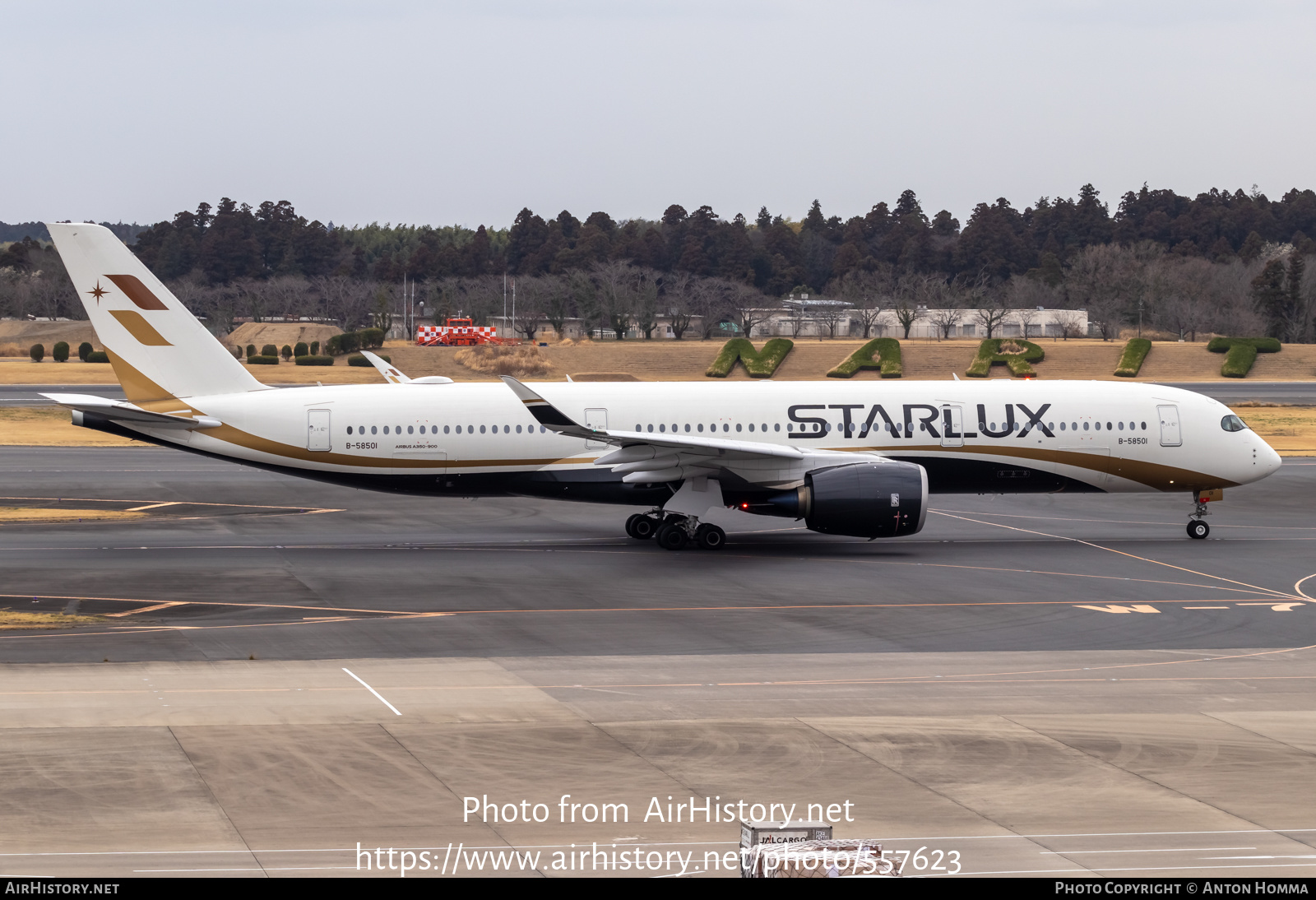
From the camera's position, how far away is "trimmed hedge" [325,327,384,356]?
124500 mm

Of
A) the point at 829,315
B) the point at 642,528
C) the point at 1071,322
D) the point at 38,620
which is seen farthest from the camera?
the point at 1071,322

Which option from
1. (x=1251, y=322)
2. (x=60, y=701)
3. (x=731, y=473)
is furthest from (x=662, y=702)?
(x=1251, y=322)

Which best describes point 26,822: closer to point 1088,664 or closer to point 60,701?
point 60,701

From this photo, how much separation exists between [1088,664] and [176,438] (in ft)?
77.6

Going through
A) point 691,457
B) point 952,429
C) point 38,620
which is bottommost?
point 38,620

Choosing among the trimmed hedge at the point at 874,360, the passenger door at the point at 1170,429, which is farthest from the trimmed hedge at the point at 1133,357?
the passenger door at the point at 1170,429

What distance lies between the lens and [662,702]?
19703 millimetres

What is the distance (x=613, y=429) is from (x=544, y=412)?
14.4 feet

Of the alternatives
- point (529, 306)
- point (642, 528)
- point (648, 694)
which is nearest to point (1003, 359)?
point (529, 306)

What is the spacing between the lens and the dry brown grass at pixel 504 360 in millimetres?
108625

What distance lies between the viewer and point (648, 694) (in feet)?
66.6

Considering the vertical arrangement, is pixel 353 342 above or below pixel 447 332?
below

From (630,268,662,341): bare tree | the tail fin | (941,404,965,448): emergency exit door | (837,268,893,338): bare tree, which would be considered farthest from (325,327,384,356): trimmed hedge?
(941,404,965,448): emergency exit door

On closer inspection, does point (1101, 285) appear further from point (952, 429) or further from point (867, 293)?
point (952, 429)
